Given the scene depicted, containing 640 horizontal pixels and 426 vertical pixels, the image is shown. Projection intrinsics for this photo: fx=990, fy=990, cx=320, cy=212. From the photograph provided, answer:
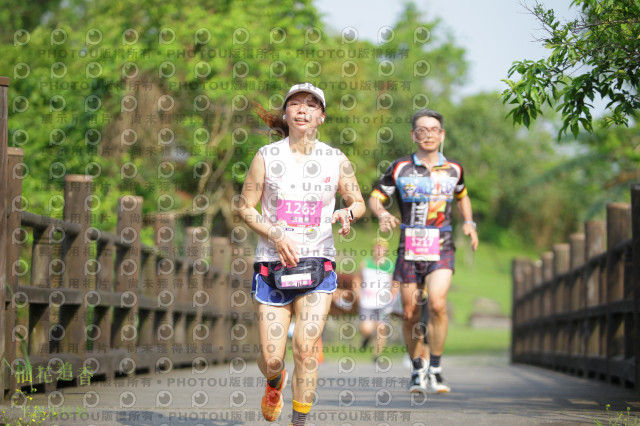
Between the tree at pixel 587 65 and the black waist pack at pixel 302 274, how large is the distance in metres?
1.51

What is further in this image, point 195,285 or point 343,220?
point 195,285

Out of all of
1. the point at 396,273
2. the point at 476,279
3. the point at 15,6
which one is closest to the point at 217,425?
the point at 396,273

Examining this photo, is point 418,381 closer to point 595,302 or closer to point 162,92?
point 595,302

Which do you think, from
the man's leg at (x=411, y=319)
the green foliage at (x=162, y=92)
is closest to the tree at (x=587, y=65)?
the man's leg at (x=411, y=319)

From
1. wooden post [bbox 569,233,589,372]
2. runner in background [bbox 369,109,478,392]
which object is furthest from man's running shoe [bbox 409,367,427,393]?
wooden post [bbox 569,233,589,372]

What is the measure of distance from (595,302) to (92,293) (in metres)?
5.50

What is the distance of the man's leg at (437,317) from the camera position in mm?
8008

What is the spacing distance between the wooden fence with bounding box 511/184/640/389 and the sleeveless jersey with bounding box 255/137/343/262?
3.40 meters

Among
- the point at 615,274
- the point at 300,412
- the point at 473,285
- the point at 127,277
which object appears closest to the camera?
the point at 300,412

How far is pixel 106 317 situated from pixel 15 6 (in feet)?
91.9

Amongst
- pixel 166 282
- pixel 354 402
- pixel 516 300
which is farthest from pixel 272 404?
pixel 516 300

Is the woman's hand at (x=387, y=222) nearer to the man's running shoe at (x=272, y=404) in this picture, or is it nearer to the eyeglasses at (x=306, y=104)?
the eyeglasses at (x=306, y=104)

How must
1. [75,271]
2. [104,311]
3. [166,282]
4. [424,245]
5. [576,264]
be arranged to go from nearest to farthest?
[75,271] → [424,245] → [104,311] → [166,282] → [576,264]

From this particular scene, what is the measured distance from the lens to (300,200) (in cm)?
516
